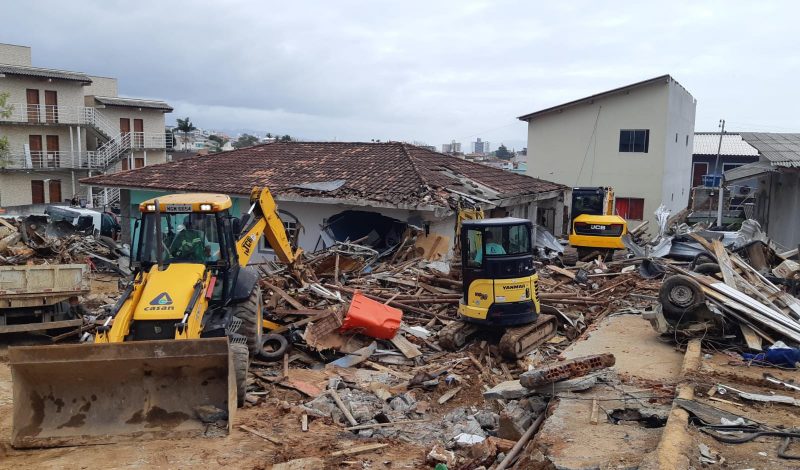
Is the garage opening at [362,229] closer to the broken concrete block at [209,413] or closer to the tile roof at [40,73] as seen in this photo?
the broken concrete block at [209,413]

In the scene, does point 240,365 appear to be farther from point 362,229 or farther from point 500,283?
point 362,229

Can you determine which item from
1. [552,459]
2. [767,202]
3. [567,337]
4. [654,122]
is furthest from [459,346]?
Result: [654,122]

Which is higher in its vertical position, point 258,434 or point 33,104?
point 33,104

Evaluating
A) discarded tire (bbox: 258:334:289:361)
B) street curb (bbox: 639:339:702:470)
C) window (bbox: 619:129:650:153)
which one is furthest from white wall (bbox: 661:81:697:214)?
street curb (bbox: 639:339:702:470)

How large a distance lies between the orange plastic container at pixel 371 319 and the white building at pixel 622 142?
84.2 ft

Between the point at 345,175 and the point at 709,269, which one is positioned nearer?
the point at 709,269

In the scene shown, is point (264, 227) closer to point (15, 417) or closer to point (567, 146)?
point (15, 417)

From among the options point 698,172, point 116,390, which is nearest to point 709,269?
point 116,390

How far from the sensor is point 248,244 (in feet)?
35.5

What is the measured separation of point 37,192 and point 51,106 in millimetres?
5945

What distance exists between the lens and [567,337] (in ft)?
44.2

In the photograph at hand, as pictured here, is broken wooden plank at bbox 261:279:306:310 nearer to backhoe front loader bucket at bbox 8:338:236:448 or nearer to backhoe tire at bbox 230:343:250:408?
backhoe tire at bbox 230:343:250:408

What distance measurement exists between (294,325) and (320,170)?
12110 millimetres

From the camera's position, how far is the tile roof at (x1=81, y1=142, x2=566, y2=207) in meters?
20.3
